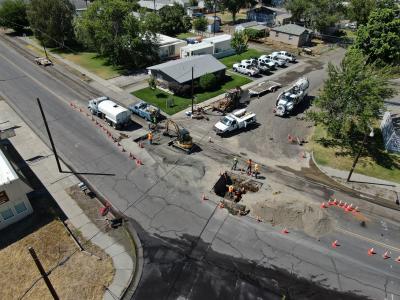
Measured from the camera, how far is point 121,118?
120 feet

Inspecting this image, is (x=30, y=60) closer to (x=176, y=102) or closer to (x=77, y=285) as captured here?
(x=176, y=102)

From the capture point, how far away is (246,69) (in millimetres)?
53438

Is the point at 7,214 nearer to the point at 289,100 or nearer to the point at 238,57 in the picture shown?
the point at 289,100

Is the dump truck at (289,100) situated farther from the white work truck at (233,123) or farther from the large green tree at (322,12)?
the large green tree at (322,12)

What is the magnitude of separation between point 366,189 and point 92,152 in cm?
2829

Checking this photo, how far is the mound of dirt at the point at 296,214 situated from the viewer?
24406 millimetres

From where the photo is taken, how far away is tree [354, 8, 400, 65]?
41500 millimetres

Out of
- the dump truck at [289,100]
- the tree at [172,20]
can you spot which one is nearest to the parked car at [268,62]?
the dump truck at [289,100]

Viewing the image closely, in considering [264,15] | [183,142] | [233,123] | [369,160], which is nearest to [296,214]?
[369,160]

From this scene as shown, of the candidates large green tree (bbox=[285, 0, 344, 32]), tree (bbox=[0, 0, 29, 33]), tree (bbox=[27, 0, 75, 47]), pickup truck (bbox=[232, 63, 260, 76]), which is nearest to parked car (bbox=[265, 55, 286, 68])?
pickup truck (bbox=[232, 63, 260, 76])

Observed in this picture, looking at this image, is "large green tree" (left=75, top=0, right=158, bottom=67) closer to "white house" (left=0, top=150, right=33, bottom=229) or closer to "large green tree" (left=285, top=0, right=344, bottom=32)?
"white house" (left=0, top=150, right=33, bottom=229)

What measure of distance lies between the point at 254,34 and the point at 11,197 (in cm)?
6329

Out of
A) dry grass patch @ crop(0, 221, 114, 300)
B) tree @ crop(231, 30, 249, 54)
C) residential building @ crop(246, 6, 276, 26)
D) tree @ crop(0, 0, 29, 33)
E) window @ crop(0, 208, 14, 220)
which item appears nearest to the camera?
dry grass patch @ crop(0, 221, 114, 300)

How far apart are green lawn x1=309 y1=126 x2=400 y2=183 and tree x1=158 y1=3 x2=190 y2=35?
5287 cm
